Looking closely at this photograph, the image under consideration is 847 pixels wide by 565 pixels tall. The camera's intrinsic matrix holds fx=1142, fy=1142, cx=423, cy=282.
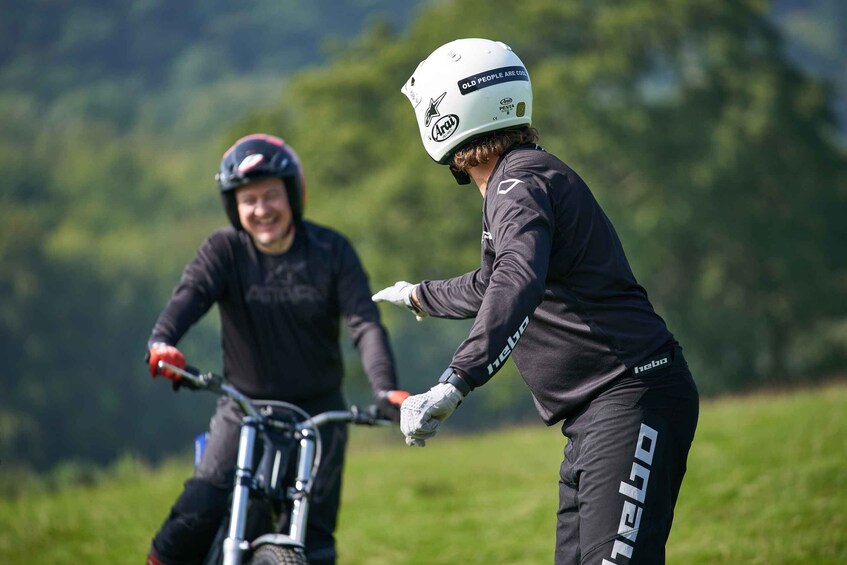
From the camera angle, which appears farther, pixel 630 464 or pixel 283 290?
pixel 283 290

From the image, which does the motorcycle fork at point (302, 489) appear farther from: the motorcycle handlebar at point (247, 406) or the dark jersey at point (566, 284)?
the dark jersey at point (566, 284)

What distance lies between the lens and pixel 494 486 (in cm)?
1346

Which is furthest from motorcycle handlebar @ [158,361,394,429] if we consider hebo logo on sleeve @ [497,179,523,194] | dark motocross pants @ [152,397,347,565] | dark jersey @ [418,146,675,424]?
hebo logo on sleeve @ [497,179,523,194]

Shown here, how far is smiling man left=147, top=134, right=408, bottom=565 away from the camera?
6.03m

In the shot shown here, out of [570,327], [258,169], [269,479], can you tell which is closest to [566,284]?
[570,327]

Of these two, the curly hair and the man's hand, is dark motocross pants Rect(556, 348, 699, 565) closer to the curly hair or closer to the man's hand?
the curly hair

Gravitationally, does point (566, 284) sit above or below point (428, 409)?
above

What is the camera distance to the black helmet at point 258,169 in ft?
20.2

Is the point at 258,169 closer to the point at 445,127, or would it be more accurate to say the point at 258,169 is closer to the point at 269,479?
the point at 269,479

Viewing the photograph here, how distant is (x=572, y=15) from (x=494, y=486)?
30.0m

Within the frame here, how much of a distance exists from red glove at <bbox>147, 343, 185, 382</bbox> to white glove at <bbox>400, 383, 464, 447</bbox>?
201 centimetres

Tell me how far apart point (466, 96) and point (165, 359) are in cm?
202

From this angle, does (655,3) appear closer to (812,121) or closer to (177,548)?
(812,121)

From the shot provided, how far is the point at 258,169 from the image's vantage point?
20.2ft
